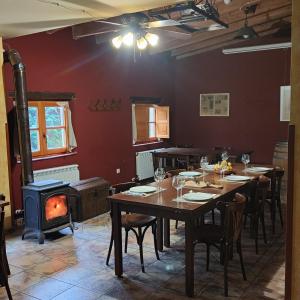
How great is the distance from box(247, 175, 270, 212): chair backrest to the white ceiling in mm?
2087

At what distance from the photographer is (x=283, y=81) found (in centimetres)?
766

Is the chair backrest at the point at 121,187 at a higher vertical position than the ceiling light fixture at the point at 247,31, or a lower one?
lower

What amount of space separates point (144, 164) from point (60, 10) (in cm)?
467

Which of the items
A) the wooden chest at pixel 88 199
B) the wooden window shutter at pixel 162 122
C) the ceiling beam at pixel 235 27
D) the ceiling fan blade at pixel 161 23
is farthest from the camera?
the wooden window shutter at pixel 162 122

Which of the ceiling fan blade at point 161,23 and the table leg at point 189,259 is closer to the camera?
the table leg at point 189,259

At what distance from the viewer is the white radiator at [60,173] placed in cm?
534

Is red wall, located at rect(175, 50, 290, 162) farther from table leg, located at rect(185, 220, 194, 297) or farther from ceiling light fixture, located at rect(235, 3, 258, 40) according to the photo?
table leg, located at rect(185, 220, 194, 297)

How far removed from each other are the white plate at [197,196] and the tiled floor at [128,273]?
771mm

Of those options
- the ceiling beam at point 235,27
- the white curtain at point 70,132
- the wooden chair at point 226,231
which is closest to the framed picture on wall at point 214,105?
the ceiling beam at point 235,27

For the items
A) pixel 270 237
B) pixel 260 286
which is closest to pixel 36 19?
pixel 260 286

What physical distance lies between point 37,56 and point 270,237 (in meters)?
4.12

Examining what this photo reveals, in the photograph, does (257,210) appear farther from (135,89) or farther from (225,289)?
(135,89)

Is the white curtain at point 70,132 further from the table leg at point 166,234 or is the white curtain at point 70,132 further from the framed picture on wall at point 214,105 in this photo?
the framed picture on wall at point 214,105

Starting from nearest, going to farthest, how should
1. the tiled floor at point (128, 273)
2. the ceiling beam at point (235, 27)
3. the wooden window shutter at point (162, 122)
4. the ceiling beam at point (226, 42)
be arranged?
the tiled floor at point (128, 273) → the ceiling beam at point (235, 27) → the ceiling beam at point (226, 42) → the wooden window shutter at point (162, 122)
